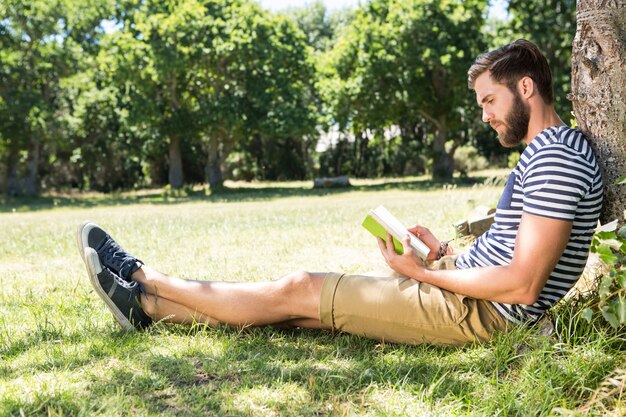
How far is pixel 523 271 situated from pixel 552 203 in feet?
1.16

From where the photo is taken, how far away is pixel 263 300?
148 inches

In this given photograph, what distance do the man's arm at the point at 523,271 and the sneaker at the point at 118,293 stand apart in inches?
73.0

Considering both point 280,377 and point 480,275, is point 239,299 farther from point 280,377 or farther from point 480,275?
point 480,275

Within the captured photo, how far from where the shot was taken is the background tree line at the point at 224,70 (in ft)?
82.5

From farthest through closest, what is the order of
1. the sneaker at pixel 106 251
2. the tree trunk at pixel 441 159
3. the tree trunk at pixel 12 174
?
the tree trunk at pixel 441 159, the tree trunk at pixel 12 174, the sneaker at pixel 106 251

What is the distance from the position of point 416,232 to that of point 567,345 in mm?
1212

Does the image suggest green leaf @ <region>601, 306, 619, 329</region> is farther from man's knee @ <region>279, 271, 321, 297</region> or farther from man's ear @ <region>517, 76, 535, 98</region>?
man's knee @ <region>279, 271, 321, 297</region>

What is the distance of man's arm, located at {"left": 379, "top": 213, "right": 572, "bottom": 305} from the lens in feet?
9.75

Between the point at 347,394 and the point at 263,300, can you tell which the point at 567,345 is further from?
the point at 263,300

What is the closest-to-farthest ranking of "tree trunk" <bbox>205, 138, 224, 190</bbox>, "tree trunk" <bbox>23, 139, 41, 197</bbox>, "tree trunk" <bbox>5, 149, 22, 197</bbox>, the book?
the book, "tree trunk" <bbox>205, 138, 224, 190</bbox>, "tree trunk" <bbox>23, 139, 41, 197</bbox>, "tree trunk" <bbox>5, 149, 22, 197</bbox>

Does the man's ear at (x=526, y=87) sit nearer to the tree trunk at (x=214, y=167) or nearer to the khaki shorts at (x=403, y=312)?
the khaki shorts at (x=403, y=312)

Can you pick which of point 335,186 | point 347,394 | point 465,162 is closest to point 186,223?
point 347,394

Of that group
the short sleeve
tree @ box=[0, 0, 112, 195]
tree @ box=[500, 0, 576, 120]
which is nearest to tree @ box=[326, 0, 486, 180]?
tree @ box=[500, 0, 576, 120]

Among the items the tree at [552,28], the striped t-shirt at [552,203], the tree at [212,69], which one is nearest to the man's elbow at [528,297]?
the striped t-shirt at [552,203]
